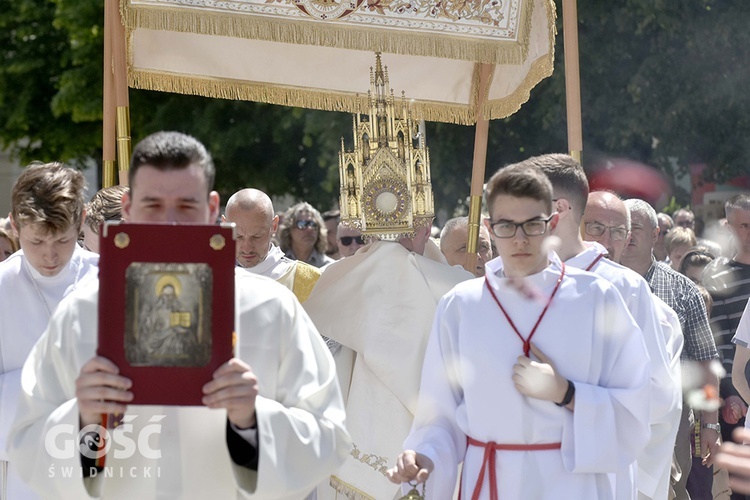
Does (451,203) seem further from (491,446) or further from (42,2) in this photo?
(491,446)

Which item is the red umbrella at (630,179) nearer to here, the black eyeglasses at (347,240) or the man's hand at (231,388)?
the black eyeglasses at (347,240)

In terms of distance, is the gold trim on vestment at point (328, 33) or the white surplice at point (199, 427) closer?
the white surplice at point (199, 427)

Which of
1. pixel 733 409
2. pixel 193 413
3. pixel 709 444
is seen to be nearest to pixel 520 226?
pixel 193 413

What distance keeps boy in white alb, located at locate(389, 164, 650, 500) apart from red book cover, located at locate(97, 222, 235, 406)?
3.85 ft

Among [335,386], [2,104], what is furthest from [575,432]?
[2,104]

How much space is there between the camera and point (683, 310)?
6.48 meters

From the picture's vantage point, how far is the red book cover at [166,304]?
2.75 meters

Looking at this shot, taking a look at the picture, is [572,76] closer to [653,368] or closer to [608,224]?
[608,224]

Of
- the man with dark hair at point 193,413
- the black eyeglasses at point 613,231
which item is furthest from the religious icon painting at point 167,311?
the black eyeglasses at point 613,231

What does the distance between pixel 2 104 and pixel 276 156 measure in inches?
203

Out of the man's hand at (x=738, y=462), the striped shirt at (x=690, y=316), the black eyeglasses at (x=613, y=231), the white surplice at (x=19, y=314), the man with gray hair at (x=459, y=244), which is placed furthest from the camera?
the man with gray hair at (x=459, y=244)

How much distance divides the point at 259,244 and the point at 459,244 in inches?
62.4

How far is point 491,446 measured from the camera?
12.6 feet

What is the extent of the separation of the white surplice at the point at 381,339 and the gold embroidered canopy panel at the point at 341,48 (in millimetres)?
1080
